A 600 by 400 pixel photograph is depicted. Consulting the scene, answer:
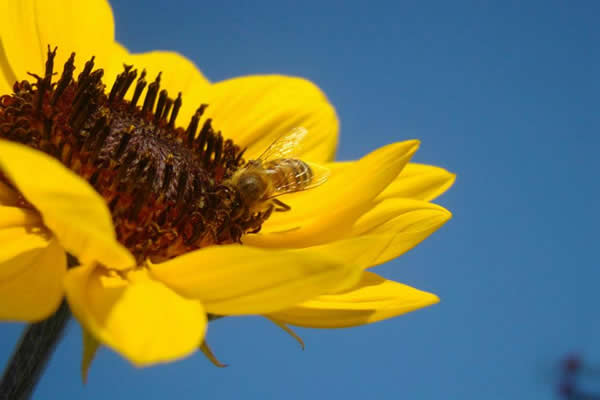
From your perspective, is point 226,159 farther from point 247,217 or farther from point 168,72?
point 168,72

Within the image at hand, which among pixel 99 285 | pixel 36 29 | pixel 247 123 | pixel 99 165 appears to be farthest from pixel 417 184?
pixel 36 29

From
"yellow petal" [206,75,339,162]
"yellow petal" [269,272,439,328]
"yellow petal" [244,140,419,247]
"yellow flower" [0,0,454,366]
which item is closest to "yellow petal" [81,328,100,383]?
"yellow flower" [0,0,454,366]

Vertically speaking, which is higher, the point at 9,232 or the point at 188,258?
the point at 188,258

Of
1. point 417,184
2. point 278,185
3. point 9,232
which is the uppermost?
point 417,184

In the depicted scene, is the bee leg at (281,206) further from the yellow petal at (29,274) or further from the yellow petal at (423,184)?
the yellow petal at (29,274)

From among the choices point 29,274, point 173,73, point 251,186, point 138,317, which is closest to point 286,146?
point 251,186

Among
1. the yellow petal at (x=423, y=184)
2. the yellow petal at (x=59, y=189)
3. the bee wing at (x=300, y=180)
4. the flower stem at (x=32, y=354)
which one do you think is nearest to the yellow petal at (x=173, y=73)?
the bee wing at (x=300, y=180)
